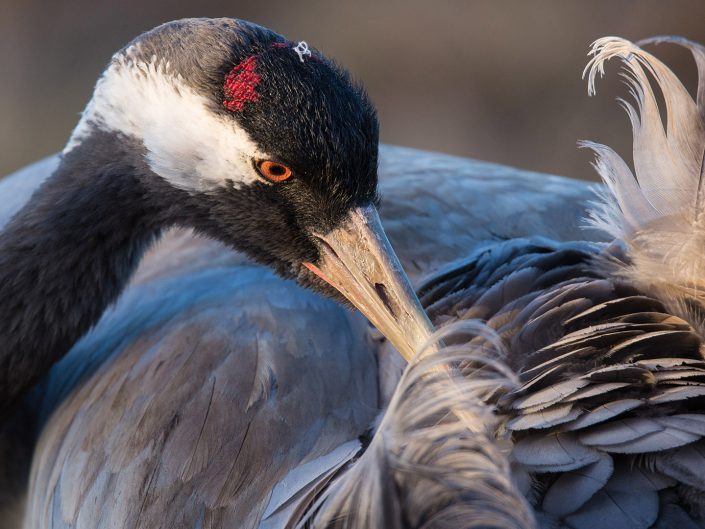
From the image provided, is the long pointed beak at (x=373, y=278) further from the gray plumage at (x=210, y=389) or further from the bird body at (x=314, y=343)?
the gray plumage at (x=210, y=389)

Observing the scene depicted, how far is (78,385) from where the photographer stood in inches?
102

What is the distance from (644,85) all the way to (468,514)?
1101mm

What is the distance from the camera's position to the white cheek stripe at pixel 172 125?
2.15m

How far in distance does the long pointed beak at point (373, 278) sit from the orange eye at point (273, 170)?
0.57 ft

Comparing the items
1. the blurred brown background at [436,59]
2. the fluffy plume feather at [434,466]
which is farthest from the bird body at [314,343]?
the blurred brown background at [436,59]

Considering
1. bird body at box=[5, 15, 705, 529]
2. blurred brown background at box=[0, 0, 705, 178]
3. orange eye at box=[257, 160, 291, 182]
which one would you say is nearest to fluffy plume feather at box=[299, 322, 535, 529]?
bird body at box=[5, 15, 705, 529]

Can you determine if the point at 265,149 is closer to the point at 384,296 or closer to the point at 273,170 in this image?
the point at 273,170

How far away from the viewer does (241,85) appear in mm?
2072

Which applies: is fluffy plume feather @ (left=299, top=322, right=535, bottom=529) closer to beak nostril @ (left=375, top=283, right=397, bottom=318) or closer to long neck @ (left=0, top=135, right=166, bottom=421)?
beak nostril @ (left=375, top=283, right=397, bottom=318)

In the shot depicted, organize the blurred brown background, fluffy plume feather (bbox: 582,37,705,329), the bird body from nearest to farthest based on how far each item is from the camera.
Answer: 1. the bird body
2. fluffy plume feather (bbox: 582,37,705,329)
3. the blurred brown background

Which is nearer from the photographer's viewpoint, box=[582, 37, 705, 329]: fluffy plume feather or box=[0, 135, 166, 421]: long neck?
box=[582, 37, 705, 329]: fluffy plume feather

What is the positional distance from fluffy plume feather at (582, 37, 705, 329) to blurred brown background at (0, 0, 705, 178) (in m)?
4.30

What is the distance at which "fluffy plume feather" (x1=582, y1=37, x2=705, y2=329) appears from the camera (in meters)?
2.04

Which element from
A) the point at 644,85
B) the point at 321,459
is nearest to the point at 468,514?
the point at 321,459
